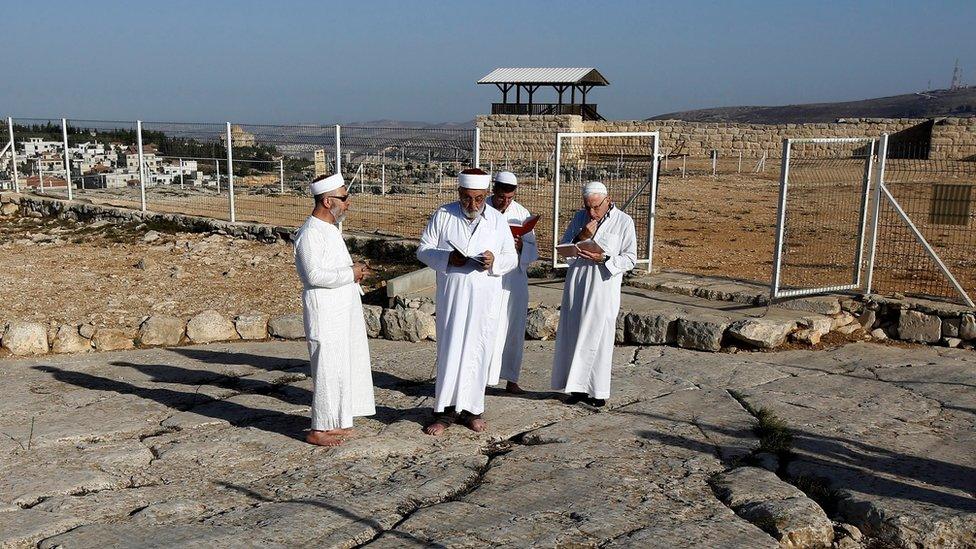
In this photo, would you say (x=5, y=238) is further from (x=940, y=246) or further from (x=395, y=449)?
(x=940, y=246)

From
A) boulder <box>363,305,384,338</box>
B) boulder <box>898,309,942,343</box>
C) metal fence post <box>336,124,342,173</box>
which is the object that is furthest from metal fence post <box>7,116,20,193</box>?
boulder <box>898,309,942,343</box>

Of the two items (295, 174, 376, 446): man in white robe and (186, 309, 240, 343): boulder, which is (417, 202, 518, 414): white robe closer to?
(295, 174, 376, 446): man in white robe

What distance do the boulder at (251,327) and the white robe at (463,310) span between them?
11.6ft

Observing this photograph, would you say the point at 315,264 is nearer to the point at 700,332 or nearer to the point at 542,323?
the point at 542,323

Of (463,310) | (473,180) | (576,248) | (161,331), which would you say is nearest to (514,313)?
(576,248)

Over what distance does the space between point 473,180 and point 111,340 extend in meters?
4.49

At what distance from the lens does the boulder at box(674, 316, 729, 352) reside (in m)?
8.05

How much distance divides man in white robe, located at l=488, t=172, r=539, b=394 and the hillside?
71.3m

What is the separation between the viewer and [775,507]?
179 inches

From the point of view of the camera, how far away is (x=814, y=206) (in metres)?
18.4

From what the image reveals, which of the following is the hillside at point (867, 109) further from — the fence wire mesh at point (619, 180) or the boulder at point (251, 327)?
the boulder at point (251, 327)

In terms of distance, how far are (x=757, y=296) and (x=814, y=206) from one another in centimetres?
1055

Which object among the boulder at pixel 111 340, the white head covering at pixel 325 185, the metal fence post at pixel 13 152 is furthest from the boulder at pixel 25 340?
the metal fence post at pixel 13 152

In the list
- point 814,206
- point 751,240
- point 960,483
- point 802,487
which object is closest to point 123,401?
point 802,487
